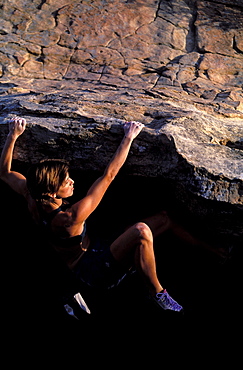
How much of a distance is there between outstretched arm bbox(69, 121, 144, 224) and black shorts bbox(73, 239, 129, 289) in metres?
0.30

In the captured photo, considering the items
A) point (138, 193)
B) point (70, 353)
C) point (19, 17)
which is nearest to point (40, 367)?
point (70, 353)

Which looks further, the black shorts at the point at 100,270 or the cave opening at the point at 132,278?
the cave opening at the point at 132,278

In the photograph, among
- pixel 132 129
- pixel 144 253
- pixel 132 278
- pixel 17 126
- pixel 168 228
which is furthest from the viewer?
pixel 132 278

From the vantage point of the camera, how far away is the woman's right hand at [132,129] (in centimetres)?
264

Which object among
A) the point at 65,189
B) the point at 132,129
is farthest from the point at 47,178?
the point at 132,129

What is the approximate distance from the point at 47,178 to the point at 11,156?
428mm

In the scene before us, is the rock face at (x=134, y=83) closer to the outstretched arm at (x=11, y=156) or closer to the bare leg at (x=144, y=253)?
the outstretched arm at (x=11, y=156)

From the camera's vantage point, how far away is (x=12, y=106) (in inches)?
120

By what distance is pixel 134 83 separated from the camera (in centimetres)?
364

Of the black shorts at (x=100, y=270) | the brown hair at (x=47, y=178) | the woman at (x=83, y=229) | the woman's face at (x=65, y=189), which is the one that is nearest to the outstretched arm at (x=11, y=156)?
the woman at (x=83, y=229)

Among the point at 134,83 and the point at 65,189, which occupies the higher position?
the point at 134,83

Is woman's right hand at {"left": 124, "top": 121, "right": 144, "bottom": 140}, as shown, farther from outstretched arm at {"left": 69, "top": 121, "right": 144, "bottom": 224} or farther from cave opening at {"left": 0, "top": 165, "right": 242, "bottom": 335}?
A: cave opening at {"left": 0, "top": 165, "right": 242, "bottom": 335}

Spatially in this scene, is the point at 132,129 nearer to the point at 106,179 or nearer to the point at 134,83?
the point at 106,179

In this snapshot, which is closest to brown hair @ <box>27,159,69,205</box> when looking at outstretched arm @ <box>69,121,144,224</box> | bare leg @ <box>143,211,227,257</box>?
outstretched arm @ <box>69,121,144,224</box>
